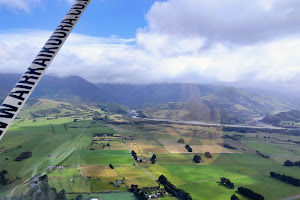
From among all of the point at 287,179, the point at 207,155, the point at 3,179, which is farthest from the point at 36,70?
the point at 207,155

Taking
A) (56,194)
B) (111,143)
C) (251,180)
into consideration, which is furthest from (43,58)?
(111,143)

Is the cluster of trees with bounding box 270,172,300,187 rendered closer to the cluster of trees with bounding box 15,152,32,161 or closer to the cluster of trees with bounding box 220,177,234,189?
the cluster of trees with bounding box 220,177,234,189

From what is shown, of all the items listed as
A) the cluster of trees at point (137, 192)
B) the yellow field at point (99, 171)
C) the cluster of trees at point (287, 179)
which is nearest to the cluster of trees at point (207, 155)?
the cluster of trees at point (287, 179)

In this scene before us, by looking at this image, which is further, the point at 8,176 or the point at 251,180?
the point at 251,180

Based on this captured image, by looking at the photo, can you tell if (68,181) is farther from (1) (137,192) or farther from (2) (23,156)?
(2) (23,156)

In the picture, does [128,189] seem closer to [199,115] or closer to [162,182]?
[162,182]

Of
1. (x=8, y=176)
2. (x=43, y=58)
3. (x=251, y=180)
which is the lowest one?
(x=8, y=176)

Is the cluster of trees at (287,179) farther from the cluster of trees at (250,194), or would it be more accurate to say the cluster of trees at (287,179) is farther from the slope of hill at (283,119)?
the slope of hill at (283,119)
